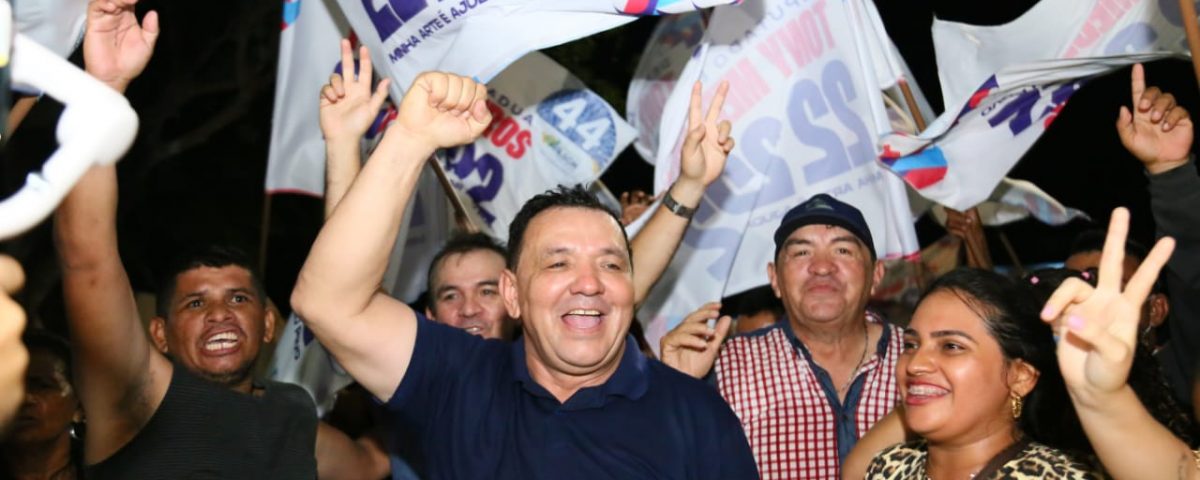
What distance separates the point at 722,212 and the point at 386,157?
2550mm

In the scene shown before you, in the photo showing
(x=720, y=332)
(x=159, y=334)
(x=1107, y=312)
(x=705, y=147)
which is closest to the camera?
(x=1107, y=312)

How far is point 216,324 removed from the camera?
177 inches

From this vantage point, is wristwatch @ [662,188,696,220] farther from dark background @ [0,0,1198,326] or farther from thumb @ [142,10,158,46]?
dark background @ [0,0,1198,326]

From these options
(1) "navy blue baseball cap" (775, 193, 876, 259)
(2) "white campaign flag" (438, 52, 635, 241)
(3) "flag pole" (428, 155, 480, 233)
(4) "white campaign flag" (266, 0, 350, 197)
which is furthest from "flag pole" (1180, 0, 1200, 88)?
(4) "white campaign flag" (266, 0, 350, 197)

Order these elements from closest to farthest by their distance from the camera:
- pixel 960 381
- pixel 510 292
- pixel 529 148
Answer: pixel 960 381 → pixel 510 292 → pixel 529 148

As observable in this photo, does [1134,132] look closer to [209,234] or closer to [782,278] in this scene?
[782,278]

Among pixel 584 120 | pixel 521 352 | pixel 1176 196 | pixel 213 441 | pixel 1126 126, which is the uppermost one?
pixel 1126 126

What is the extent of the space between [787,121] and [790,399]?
1.32 meters

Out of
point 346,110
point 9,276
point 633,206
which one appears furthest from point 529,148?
point 9,276

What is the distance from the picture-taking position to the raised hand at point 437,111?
122 inches

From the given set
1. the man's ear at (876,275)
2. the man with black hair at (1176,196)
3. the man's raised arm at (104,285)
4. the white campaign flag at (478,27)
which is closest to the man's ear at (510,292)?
the man's raised arm at (104,285)

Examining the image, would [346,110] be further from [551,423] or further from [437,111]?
[551,423]

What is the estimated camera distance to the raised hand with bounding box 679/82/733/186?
Result: 4488 millimetres

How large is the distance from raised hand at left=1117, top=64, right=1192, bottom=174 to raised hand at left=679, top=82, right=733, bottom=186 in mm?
1267
